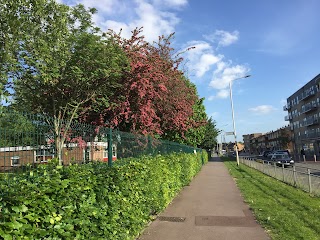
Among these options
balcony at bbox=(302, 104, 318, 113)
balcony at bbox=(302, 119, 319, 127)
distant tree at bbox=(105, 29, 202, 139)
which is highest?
balcony at bbox=(302, 104, 318, 113)

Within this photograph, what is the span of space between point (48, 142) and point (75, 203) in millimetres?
871

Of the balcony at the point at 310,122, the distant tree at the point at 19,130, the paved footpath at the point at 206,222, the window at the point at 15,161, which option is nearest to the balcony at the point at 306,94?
the balcony at the point at 310,122

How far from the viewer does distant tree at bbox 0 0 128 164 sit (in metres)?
10.3

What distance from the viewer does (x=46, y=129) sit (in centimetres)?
405

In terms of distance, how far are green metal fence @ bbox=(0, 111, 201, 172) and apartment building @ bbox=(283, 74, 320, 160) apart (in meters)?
61.8

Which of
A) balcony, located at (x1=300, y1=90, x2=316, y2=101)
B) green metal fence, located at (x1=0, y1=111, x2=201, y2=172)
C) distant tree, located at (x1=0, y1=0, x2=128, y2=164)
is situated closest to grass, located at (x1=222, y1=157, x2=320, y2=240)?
green metal fence, located at (x1=0, y1=111, x2=201, y2=172)

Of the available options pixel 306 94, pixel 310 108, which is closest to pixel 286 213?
pixel 310 108

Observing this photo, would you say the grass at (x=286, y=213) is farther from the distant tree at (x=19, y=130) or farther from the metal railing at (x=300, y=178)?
the distant tree at (x=19, y=130)

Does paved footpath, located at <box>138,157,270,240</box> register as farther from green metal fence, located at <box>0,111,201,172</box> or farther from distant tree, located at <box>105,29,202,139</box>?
distant tree, located at <box>105,29,202,139</box>

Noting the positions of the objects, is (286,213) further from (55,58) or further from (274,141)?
(274,141)

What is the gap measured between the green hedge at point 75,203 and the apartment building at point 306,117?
2423 inches

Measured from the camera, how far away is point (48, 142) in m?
4.13

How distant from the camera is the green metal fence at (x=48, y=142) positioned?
3.23m

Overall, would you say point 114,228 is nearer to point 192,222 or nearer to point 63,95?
point 192,222
